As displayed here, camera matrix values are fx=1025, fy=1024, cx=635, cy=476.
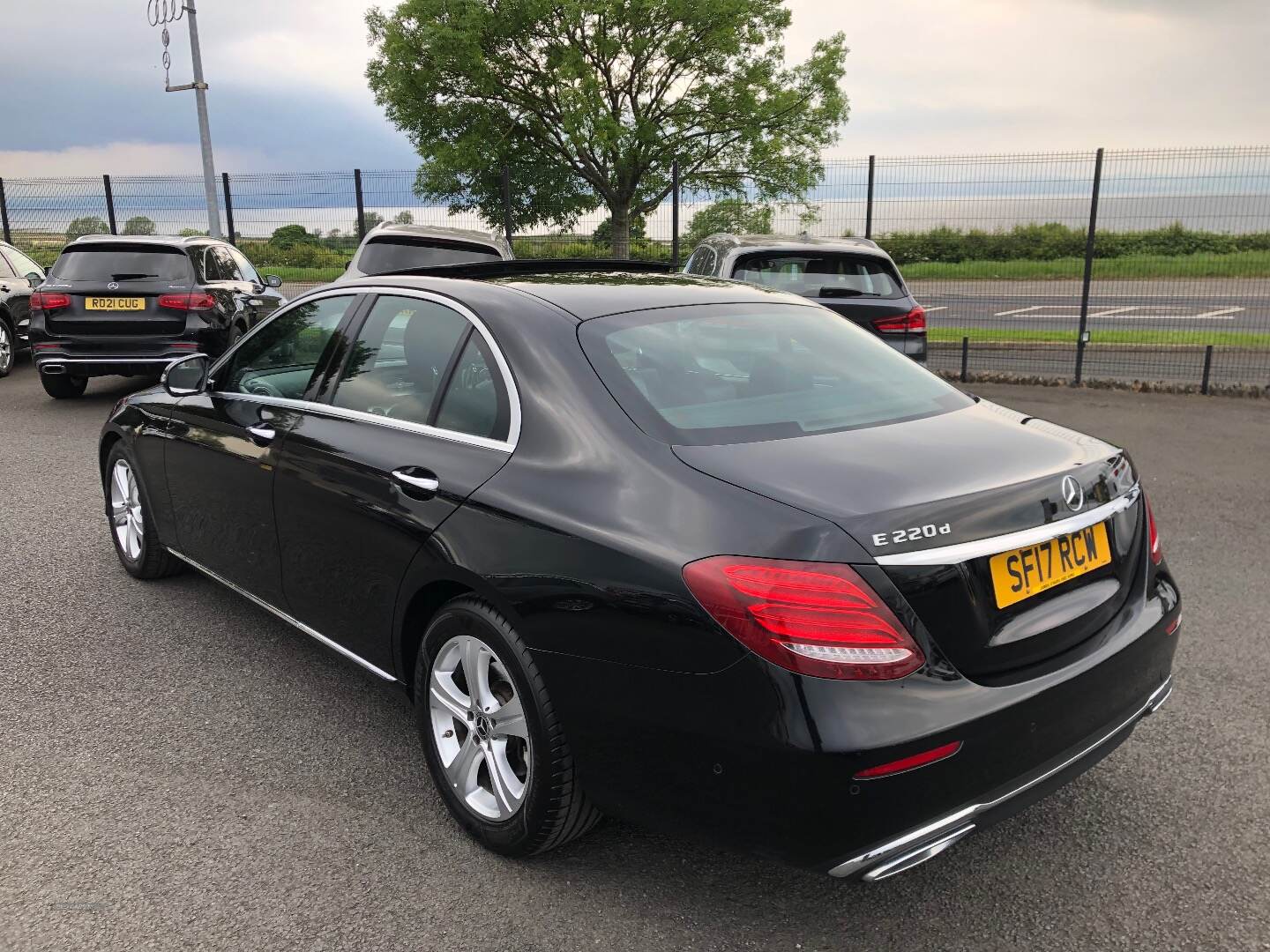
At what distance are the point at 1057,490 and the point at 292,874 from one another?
86.2 inches

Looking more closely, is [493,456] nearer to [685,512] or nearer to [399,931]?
[685,512]

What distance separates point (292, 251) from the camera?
17.2 metres

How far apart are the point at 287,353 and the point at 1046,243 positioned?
11.0 m

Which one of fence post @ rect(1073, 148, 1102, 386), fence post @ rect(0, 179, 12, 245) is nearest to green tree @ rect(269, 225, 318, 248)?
fence post @ rect(0, 179, 12, 245)

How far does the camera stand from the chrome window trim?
2803 millimetres

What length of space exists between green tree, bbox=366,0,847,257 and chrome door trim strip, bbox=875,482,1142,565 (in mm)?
26687

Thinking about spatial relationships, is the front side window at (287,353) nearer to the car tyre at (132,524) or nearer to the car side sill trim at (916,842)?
the car tyre at (132,524)

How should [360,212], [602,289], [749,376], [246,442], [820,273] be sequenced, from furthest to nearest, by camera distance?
1. [360,212]
2. [820,273]
3. [246,442]
4. [602,289]
5. [749,376]

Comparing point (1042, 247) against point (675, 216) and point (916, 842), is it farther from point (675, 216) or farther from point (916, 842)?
point (916, 842)

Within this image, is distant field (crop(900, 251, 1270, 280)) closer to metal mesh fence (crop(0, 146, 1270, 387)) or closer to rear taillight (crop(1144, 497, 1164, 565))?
metal mesh fence (crop(0, 146, 1270, 387))

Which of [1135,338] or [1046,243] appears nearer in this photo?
[1046,243]

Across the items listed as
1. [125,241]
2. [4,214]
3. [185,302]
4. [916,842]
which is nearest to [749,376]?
[916,842]

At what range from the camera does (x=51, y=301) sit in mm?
9602

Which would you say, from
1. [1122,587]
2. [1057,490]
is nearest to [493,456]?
[1057,490]
